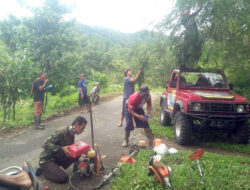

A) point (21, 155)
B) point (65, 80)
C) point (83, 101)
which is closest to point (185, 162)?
point (21, 155)

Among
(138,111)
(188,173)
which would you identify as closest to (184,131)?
(138,111)

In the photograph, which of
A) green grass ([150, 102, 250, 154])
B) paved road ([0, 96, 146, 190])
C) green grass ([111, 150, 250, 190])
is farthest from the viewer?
green grass ([150, 102, 250, 154])

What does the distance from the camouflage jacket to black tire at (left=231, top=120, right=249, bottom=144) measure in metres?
4.11

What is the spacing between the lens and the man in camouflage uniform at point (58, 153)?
13.2ft

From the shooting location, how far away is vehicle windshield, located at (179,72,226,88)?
6.87 m

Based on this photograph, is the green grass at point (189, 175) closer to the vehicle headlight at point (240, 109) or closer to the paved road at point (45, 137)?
the paved road at point (45, 137)

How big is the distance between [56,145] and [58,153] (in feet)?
0.49

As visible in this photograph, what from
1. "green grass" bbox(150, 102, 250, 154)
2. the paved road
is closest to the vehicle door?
"green grass" bbox(150, 102, 250, 154)

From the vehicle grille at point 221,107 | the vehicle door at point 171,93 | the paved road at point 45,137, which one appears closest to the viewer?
the paved road at point 45,137

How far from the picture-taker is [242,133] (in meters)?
5.84

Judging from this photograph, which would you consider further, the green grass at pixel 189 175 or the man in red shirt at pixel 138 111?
the man in red shirt at pixel 138 111

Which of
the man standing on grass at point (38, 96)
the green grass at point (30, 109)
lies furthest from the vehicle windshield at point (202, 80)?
the green grass at point (30, 109)

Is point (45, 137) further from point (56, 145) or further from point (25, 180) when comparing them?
point (25, 180)

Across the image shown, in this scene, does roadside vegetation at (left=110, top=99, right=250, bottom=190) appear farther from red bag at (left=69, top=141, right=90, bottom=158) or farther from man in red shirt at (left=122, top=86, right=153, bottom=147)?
red bag at (left=69, top=141, right=90, bottom=158)
